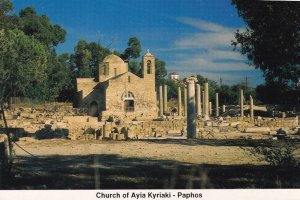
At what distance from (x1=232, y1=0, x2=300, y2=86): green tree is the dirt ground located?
216cm

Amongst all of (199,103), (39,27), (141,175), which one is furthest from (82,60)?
(141,175)

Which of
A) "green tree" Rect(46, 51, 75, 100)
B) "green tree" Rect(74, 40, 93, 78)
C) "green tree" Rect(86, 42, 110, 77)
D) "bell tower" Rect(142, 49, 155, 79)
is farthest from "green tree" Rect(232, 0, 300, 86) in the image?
"green tree" Rect(86, 42, 110, 77)

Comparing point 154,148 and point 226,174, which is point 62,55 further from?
point 226,174

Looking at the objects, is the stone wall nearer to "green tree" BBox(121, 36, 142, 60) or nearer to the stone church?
the stone church

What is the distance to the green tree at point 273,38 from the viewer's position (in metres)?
9.94

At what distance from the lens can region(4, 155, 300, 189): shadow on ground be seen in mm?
7980

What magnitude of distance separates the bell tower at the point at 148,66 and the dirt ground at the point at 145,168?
1164 inches

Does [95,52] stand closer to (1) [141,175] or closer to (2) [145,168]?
(2) [145,168]

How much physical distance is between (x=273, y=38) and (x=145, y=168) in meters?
3.92

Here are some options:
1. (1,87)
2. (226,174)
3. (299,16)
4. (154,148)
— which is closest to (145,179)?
(226,174)

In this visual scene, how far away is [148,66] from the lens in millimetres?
46531

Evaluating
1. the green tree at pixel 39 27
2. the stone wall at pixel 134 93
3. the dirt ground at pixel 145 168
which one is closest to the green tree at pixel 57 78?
the green tree at pixel 39 27

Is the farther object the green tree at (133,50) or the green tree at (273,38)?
the green tree at (133,50)

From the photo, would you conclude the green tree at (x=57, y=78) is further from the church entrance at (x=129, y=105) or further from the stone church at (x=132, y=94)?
the church entrance at (x=129, y=105)
